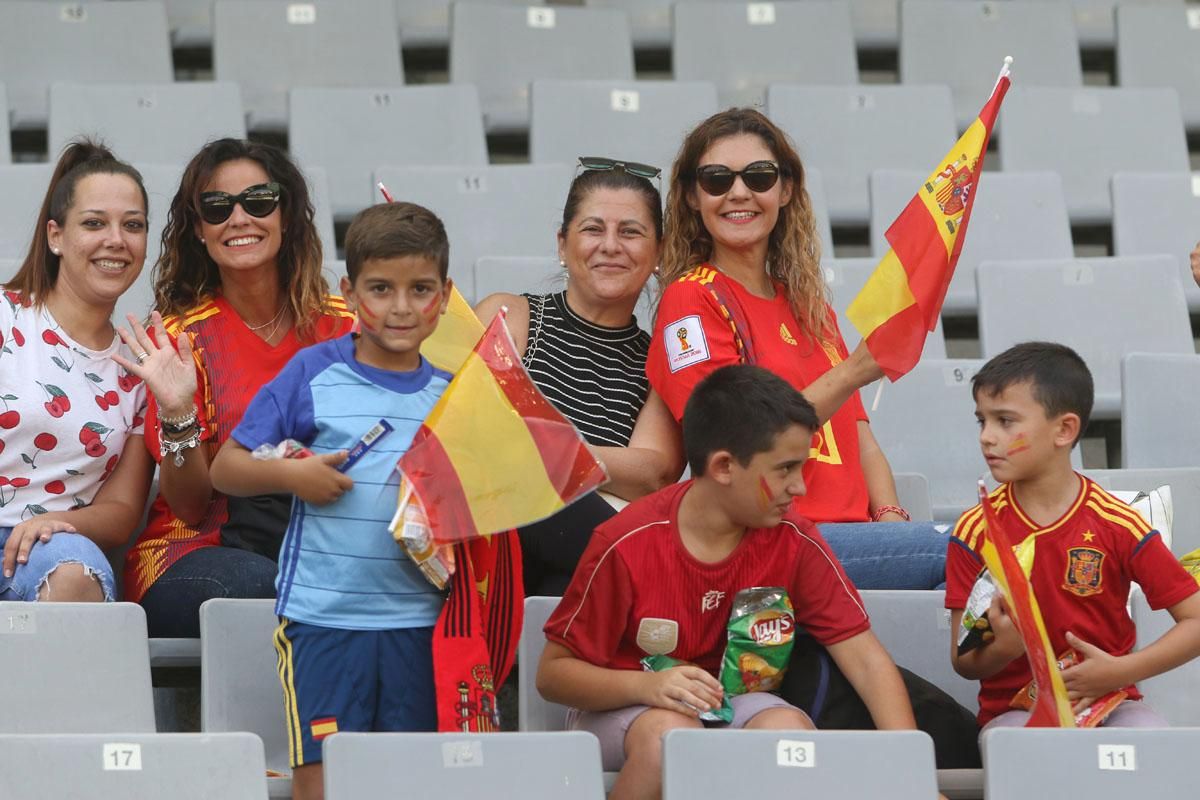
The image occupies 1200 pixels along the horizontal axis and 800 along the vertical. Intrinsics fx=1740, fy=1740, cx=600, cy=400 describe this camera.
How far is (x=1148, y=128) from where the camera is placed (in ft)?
15.8

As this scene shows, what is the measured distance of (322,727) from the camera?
223 centimetres

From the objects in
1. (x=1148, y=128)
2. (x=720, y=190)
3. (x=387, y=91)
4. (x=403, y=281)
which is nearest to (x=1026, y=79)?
(x=1148, y=128)

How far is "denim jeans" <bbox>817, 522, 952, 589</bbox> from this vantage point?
270 cm

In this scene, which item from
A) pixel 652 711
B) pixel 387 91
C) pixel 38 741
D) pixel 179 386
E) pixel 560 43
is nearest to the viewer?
pixel 38 741

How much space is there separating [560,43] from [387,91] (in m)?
0.66

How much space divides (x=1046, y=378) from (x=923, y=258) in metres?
0.36

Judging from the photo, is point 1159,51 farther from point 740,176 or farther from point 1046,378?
point 1046,378

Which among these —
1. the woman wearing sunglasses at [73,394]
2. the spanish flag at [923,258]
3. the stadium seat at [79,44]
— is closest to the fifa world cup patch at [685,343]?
the spanish flag at [923,258]

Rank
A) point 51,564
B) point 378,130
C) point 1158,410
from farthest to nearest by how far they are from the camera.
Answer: point 378,130 → point 1158,410 → point 51,564

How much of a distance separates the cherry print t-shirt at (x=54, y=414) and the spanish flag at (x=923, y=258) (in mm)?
1183

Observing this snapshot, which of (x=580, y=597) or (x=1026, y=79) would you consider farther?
(x=1026, y=79)

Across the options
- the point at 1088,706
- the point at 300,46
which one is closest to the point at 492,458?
the point at 1088,706

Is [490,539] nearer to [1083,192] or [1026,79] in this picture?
[1083,192]

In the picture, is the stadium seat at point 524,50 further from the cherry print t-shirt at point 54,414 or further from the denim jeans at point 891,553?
the denim jeans at point 891,553
